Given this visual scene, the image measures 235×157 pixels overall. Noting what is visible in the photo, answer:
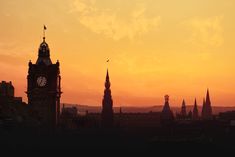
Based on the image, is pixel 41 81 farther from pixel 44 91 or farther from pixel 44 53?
pixel 44 53

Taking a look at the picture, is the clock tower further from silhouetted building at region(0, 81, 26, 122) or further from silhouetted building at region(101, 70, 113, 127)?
silhouetted building at region(101, 70, 113, 127)

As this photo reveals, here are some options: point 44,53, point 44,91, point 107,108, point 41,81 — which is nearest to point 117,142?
point 44,91

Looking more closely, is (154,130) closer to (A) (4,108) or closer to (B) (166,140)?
(B) (166,140)

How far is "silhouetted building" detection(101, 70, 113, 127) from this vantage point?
554 ft

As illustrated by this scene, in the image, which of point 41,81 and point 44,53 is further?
point 44,53

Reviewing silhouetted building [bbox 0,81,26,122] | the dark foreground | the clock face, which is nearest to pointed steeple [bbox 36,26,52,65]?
the clock face

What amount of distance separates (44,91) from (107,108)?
5605 centimetres

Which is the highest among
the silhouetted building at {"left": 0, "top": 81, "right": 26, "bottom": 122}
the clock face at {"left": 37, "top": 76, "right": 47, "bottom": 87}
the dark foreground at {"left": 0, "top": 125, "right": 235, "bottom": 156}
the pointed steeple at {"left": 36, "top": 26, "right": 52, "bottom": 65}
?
the pointed steeple at {"left": 36, "top": 26, "right": 52, "bottom": 65}

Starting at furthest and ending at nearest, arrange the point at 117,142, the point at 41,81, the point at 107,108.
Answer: the point at 107,108 < the point at 41,81 < the point at 117,142

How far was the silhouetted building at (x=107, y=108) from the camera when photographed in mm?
169000

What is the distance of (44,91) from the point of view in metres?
120

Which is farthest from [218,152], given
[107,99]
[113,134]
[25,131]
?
[107,99]

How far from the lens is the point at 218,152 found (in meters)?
120

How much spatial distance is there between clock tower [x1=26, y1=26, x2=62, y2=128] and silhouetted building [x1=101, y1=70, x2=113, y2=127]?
42516 mm
